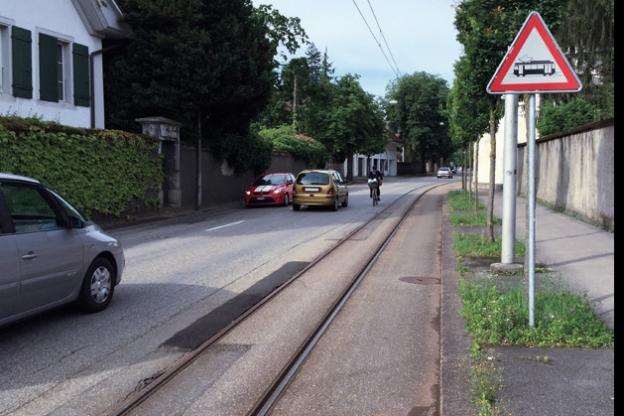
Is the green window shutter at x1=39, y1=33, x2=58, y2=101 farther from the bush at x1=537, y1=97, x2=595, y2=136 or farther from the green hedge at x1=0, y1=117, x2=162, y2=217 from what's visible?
the bush at x1=537, y1=97, x2=595, y2=136

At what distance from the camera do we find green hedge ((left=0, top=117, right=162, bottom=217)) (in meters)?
14.1

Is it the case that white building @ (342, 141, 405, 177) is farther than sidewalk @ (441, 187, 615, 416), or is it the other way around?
white building @ (342, 141, 405, 177)

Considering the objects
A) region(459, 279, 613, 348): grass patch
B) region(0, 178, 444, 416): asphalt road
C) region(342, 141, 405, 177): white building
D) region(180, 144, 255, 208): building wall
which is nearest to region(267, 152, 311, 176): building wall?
region(180, 144, 255, 208): building wall

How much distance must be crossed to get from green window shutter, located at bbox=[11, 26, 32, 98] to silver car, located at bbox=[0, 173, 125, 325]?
1264 centimetres

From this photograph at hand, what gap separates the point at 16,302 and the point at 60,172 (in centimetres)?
1077

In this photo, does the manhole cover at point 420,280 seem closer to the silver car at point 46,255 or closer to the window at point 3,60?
the silver car at point 46,255

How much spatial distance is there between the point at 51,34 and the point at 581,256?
54.1ft

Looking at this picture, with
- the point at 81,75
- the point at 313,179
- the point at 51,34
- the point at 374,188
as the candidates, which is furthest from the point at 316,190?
the point at 51,34

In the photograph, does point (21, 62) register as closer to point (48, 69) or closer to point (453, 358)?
point (48, 69)

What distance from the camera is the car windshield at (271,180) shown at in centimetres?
2553

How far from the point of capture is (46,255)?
5.84 metres

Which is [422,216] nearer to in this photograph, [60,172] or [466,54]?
[466,54]

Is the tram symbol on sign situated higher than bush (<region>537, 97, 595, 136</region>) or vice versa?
bush (<region>537, 97, 595, 136</region>)

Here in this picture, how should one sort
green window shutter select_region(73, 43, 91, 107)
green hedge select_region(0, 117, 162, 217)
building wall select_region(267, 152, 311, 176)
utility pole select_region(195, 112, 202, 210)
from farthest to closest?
1. building wall select_region(267, 152, 311, 176)
2. utility pole select_region(195, 112, 202, 210)
3. green window shutter select_region(73, 43, 91, 107)
4. green hedge select_region(0, 117, 162, 217)
